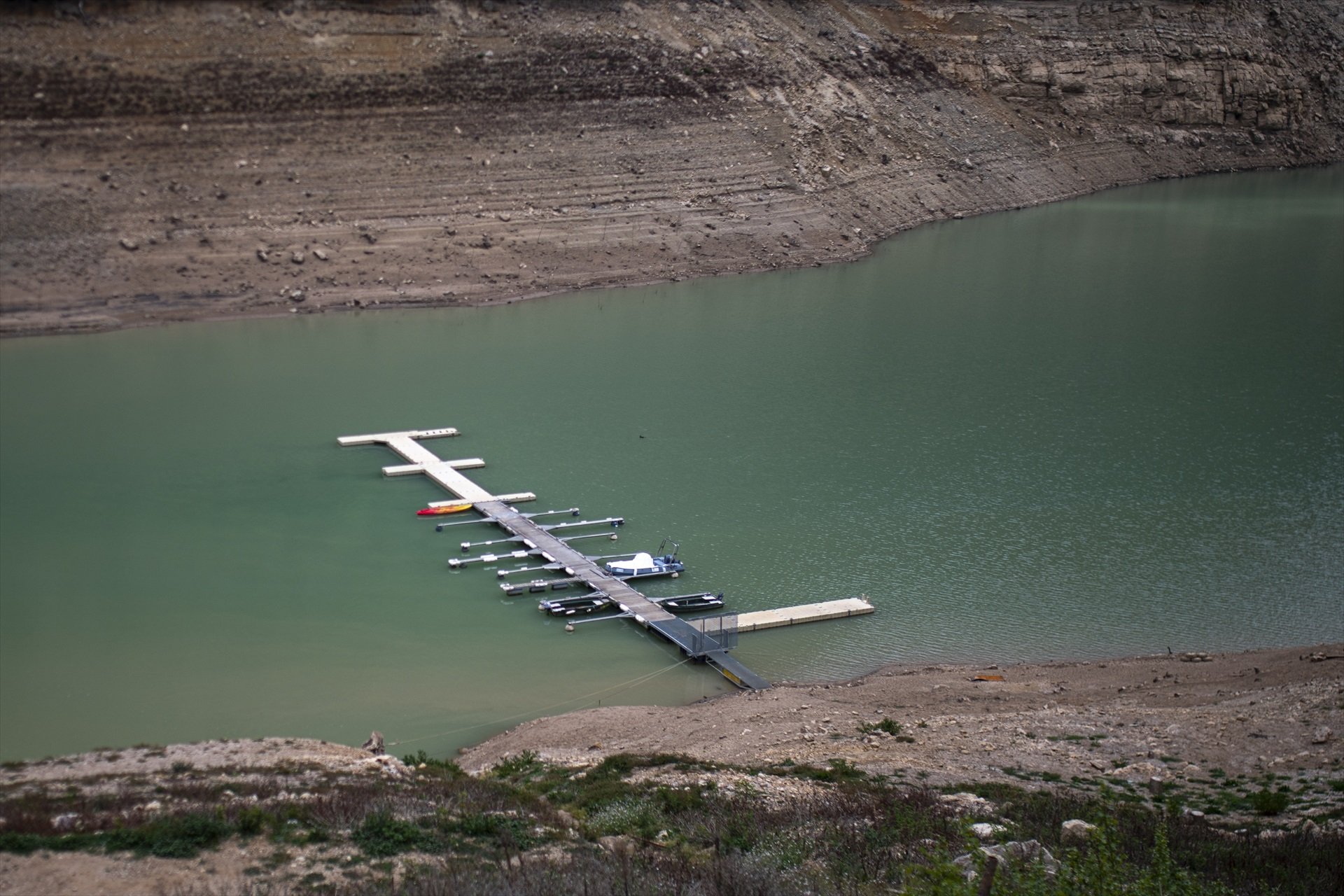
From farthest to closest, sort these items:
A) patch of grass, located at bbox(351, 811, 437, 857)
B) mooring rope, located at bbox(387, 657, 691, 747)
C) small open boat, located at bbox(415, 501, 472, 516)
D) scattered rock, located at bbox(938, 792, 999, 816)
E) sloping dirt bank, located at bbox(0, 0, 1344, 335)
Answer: sloping dirt bank, located at bbox(0, 0, 1344, 335)
small open boat, located at bbox(415, 501, 472, 516)
mooring rope, located at bbox(387, 657, 691, 747)
scattered rock, located at bbox(938, 792, 999, 816)
patch of grass, located at bbox(351, 811, 437, 857)

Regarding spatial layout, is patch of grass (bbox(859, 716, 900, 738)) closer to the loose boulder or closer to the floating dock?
the floating dock

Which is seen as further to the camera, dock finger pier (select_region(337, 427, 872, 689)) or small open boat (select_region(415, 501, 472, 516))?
small open boat (select_region(415, 501, 472, 516))

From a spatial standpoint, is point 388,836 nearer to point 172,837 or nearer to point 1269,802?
point 172,837

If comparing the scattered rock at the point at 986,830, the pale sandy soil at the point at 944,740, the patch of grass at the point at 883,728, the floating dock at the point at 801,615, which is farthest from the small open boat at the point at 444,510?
the scattered rock at the point at 986,830

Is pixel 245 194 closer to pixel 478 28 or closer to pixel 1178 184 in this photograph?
pixel 478 28

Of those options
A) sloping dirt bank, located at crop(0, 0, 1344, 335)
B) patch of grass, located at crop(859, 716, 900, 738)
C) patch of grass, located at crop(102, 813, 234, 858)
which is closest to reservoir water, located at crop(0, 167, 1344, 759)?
sloping dirt bank, located at crop(0, 0, 1344, 335)

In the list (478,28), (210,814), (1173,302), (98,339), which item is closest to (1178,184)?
(1173,302)
